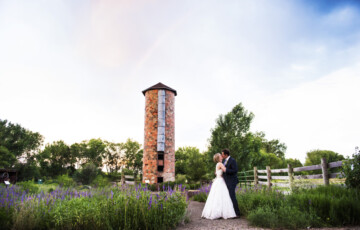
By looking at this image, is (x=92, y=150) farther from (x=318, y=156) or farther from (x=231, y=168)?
(x=231, y=168)

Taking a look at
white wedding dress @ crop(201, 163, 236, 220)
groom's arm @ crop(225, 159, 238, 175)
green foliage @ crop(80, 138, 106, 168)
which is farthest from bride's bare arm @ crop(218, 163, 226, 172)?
green foliage @ crop(80, 138, 106, 168)

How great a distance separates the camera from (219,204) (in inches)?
242

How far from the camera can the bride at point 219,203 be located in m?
6.08

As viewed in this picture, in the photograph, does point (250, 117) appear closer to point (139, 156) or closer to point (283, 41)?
point (283, 41)

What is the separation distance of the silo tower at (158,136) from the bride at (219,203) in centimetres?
1243

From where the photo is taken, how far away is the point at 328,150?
4728 cm

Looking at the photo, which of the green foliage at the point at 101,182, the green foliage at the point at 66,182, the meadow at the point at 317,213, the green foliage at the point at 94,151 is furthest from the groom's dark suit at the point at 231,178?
the green foliage at the point at 94,151

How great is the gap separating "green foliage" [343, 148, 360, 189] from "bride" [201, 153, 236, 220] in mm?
2976

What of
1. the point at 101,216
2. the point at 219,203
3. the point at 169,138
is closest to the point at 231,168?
the point at 219,203

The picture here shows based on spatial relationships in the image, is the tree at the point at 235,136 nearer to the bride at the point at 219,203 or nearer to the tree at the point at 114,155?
the bride at the point at 219,203

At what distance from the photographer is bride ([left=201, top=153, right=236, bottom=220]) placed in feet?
19.9

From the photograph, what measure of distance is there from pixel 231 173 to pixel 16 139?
146 ft

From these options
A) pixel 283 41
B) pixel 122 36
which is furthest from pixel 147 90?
pixel 283 41

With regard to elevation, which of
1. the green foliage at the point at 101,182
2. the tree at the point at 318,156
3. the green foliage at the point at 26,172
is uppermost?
the tree at the point at 318,156
